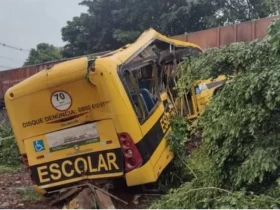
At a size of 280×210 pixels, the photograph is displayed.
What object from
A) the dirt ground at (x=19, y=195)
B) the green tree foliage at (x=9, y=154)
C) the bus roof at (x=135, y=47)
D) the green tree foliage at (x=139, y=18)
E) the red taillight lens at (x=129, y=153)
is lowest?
the dirt ground at (x=19, y=195)

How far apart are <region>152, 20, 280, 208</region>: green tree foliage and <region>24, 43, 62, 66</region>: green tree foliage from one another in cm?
2856

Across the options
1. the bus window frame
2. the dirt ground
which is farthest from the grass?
the bus window frame

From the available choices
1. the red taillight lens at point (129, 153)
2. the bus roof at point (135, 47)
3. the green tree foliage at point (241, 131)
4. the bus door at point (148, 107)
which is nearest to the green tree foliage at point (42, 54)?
the bus roof at point (135, 47)

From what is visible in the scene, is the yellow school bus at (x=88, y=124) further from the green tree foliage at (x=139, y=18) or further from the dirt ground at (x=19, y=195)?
the green tree foliage at (x=139, y=18)

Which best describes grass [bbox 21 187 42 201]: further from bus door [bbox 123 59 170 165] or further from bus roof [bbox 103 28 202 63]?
bus roof [bbox 103 28 202 63]

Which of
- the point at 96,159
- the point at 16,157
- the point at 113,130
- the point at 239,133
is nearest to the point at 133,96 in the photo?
the point at 113,130

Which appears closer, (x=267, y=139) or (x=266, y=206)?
(x=266, y=206)

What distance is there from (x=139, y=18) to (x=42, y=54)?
11025 millimetres

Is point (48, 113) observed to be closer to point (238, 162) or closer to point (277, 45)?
point (238, 162)

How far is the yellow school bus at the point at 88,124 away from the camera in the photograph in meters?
5.11

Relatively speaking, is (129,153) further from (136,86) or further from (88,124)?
(136,86)

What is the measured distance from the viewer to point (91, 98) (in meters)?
5.16

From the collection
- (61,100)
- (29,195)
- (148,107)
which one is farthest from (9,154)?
(148,107)

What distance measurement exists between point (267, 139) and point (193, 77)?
1.10 meters
